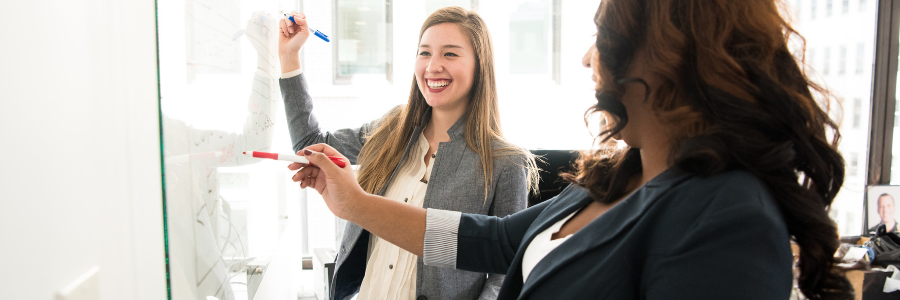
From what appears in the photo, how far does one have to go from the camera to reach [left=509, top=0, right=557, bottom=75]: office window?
3.66m

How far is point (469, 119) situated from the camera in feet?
4.77

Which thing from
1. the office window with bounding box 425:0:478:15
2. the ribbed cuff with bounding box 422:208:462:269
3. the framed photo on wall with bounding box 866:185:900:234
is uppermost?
the office window with bounding box 425:0:478:15

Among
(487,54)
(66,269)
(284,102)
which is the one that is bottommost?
(66,269)

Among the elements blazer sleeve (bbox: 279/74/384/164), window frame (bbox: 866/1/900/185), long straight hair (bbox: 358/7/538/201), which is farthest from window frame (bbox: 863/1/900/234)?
blazer sleeve (bbox: 279/74/384/164)

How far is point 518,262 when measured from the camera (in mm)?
853

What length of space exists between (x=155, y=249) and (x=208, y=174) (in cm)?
22

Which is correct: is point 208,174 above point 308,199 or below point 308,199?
above

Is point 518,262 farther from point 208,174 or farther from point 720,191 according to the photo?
point 208,174

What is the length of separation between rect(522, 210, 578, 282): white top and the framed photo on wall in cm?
284

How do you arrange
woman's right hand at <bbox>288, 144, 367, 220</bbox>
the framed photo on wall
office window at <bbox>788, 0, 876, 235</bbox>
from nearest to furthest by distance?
woman's right hand at <bbox>288, 144, 367, 220</bbox>
the framed photo on wall
office window at <bbox>788, 0, 876, 235</bbox>

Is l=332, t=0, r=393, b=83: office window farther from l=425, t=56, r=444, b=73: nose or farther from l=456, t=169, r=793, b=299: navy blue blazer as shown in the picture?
l=456, t=169, r=793, b=299: navy blue blazer

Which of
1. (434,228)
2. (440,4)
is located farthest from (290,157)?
(440,4)

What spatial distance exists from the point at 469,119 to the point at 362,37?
87.5 inches

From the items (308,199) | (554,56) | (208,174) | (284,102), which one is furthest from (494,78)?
(554,56)
